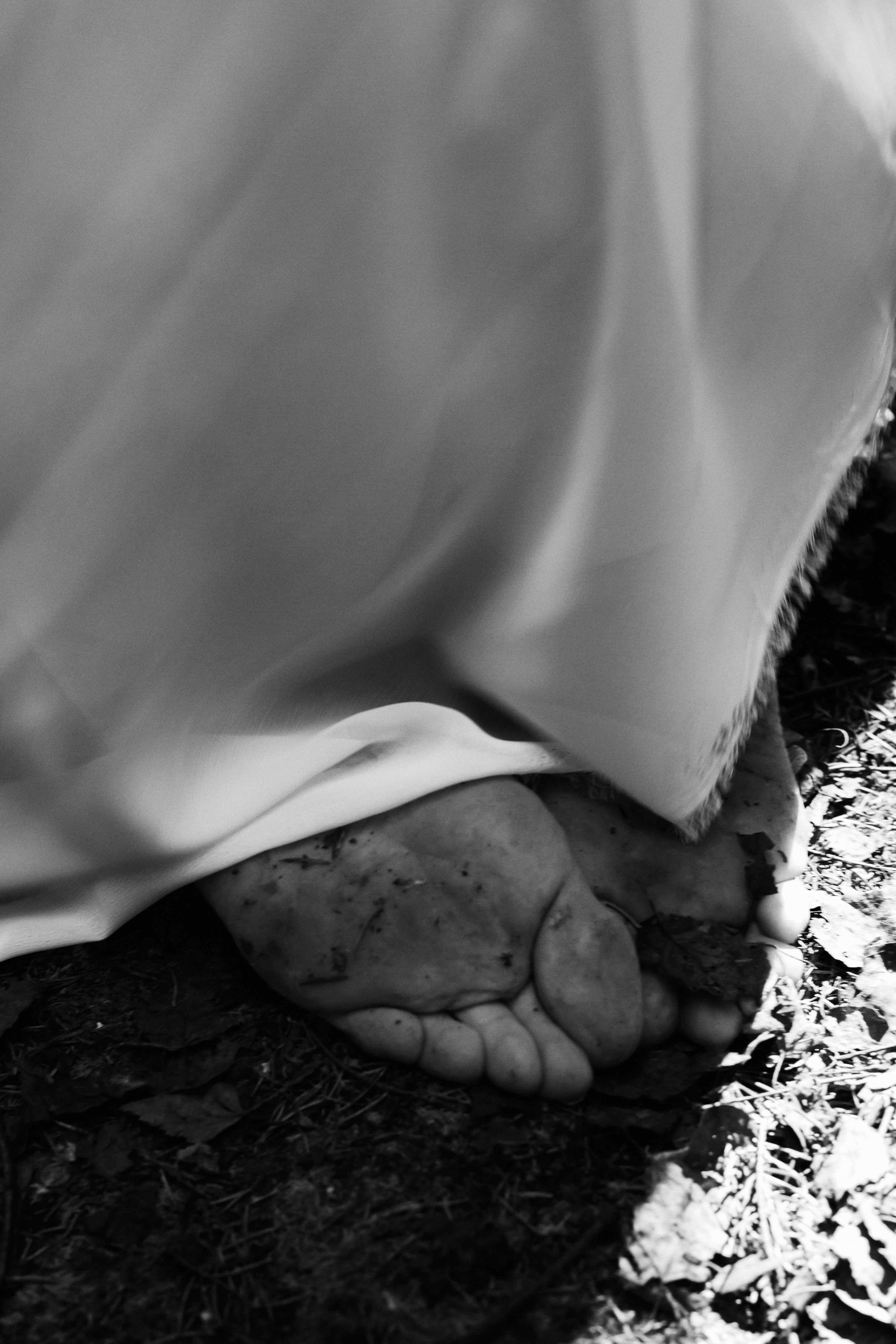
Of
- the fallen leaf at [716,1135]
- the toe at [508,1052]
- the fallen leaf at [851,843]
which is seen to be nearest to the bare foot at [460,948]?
Result: the toe at [508,1052]

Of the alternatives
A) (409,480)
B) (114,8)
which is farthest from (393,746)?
(114,8)

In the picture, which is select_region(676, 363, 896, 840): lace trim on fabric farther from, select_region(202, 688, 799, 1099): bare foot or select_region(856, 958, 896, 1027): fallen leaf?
select_region(856, 958, 896, 1027): fallen leaf

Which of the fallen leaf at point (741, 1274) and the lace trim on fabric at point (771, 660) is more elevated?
the lace trim on fabric at point (771, 660)

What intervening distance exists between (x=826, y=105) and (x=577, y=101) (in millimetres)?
294

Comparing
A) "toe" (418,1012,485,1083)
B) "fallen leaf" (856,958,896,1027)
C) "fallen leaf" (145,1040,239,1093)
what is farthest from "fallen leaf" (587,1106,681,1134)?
"fallen leaf" (145,1040,239,1093)

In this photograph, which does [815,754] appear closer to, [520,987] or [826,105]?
[520,987]

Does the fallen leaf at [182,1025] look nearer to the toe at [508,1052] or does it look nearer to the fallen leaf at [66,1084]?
the fallen leaf at [66,1084]

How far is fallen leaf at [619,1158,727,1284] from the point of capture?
115cm

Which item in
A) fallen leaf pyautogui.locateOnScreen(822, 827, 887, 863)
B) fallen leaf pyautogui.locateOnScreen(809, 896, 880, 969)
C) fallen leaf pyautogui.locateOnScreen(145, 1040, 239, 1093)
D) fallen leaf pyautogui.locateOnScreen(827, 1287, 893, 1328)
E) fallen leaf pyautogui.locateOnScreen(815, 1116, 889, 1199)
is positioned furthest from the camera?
fallen leaf pyautogui.locateOnScreen(822, 827, 887, 863)

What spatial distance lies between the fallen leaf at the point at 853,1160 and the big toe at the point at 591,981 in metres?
0.21

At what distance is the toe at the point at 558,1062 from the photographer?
4.17 ft

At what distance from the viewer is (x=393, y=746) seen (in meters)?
1.41

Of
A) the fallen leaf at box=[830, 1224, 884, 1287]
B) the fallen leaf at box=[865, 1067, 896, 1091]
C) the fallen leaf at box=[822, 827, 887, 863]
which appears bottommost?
the fallen leaf at box=[830, 1224, 884, 1287]

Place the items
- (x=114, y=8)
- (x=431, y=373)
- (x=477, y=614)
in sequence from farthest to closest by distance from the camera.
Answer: (x=477, y=614) < (x=431, y=373) < (x=114, y=8)
